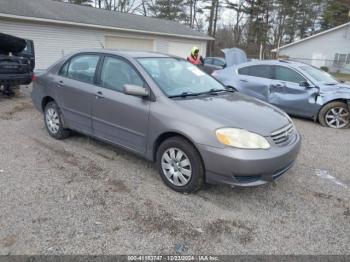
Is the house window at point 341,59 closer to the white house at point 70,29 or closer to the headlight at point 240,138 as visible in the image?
the white house at point 70,29

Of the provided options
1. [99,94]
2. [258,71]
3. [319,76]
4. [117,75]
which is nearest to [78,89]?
[99,94]

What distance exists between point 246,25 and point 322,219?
125 ft

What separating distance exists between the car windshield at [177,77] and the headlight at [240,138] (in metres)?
0.90

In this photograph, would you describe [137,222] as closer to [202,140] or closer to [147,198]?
[147,198]

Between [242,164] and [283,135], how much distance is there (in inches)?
29.7

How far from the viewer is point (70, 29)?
48.3ft

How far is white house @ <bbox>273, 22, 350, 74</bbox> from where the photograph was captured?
30.7m

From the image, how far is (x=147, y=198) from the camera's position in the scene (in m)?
3.43

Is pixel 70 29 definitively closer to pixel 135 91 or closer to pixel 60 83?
pixel 60 83

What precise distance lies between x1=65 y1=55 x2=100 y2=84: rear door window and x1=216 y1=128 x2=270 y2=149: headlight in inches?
87.5

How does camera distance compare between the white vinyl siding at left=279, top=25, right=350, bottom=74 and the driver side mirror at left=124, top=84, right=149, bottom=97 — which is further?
the white vinyl siding at left=279, top=25, right=350, bottom=74

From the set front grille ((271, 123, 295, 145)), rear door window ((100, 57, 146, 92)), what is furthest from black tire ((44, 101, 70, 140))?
front grille ((271, 123, 295, 145))

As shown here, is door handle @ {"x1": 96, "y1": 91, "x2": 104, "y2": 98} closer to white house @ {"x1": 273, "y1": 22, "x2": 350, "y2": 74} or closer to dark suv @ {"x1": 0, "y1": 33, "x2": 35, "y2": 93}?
dark suv @ {"x1": 0, "y1": 33, "x2": 35, "y2": 93}

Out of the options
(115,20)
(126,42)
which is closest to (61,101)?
(126,42)
